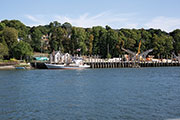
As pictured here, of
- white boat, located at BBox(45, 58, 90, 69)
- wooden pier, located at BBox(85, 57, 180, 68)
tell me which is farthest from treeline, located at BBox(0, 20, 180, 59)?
white boat, located at BBox(45, 58, 90, 69)

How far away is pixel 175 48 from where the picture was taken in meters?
156

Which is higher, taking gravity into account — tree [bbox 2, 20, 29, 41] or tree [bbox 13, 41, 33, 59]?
tree [bbox 2, 20, 29, 41]

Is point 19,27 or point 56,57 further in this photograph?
point 19,27

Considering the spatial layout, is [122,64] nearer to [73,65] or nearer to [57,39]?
[73,65]

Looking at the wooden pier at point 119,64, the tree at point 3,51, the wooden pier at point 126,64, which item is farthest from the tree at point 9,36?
the wooden pier at point 126,64

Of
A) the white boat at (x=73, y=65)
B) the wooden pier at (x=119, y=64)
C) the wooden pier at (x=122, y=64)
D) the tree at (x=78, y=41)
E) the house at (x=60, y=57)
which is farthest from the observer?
the tree at (x=78, y=41)

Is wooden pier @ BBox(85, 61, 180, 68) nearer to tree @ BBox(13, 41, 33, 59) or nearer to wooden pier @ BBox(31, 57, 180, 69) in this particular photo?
wooden pier @ BBox(31, 57, 180, 69)

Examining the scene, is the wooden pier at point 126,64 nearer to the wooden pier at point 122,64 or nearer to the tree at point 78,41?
the wooden pier at point 122,64

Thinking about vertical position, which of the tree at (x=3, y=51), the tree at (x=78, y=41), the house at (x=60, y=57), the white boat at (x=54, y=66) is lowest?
the white boat at (x=54, y=66)

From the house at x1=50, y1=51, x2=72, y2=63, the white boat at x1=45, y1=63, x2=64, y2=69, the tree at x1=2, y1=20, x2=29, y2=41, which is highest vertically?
the tree at x1=2, y1=20, x2=29, y2=41

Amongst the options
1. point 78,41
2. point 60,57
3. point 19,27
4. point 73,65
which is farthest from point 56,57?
point 19,27

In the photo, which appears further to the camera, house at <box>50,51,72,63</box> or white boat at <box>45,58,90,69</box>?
house at <box>50,51,72,63</box>

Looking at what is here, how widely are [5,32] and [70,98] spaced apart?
105m

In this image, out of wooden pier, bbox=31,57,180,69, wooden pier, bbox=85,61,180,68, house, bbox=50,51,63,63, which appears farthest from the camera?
wooden pier, bbox=85,61,180,68
